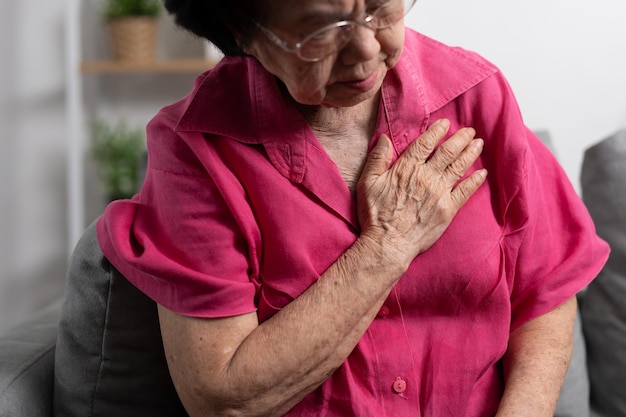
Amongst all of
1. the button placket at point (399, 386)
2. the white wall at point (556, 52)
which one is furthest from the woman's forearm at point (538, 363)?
the white wall at point (556, 52)

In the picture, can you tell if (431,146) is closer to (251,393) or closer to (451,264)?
(451,264)

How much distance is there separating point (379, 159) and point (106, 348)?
545 millimetres

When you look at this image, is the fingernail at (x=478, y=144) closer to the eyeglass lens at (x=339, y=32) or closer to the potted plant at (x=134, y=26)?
the eyeglass lens at (x=339, y=32)

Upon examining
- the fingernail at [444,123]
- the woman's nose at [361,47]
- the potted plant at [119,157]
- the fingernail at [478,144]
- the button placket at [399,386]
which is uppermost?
the woman's nose at [361,47]

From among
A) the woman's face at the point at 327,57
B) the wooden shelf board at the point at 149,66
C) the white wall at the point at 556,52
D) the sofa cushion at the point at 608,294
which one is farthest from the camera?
the wooden shelf board at the point at 149,66

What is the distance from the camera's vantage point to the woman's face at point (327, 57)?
992 millimetres

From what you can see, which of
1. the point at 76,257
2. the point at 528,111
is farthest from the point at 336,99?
the point at 528,111

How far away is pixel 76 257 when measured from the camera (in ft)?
4.34

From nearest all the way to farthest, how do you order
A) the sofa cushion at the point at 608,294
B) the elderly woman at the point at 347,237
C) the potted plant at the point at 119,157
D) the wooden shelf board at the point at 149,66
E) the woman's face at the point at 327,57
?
the woman's face at the point at 327,57, the elderly woman at the point at 347,237, the sofa cushion at the point at 608,294, the wooden shelf board at the point at 149,66, the potted plant at the point at 119,157

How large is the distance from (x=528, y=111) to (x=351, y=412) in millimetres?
1303

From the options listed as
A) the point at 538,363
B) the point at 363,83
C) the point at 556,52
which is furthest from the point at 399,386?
the point at 556,52

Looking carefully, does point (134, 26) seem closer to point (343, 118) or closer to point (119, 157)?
point (119, 157)

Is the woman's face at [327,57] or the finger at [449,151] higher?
the woman's face at [327,57]

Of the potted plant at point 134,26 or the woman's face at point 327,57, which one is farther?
the potted plant at point 134,26
